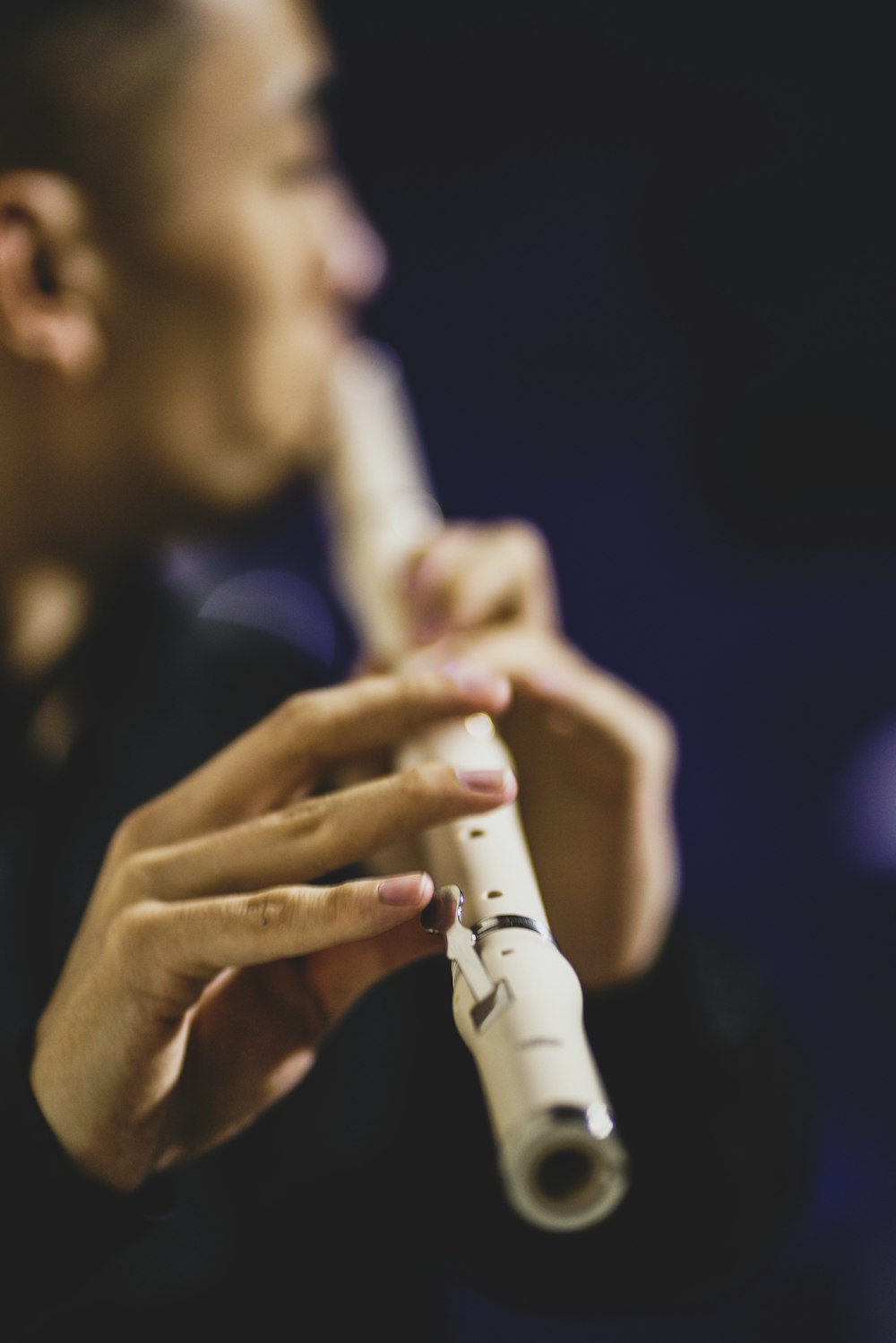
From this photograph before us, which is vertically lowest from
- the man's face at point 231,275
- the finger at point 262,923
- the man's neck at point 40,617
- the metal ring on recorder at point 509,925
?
the metal ring on recorder at point 509,925

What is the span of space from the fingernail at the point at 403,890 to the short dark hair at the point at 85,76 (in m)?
0.54

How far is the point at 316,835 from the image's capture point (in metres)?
0.35

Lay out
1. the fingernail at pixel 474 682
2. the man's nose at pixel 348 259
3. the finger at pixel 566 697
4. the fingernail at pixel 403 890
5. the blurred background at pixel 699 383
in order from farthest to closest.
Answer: the blurred background at pixel 699 383, the man's nose at pixel 348 259, the finger at pixel 566 697, the fingernail at pixel 474 682, the fingernail at pixel 403 890

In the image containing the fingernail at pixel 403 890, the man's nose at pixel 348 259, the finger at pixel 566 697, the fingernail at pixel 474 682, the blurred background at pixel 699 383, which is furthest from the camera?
the blurred background at pixel 699 383

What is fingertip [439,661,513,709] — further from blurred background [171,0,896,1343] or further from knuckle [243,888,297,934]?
blurred background [171,0,896,1343]

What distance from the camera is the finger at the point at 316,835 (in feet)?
1.13

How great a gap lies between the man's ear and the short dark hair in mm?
19

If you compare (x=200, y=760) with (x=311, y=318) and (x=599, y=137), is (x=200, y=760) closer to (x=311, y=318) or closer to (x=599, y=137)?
(x=311, y=318)

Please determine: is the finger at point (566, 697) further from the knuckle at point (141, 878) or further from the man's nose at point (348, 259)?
the man's nose at point (348, 259)

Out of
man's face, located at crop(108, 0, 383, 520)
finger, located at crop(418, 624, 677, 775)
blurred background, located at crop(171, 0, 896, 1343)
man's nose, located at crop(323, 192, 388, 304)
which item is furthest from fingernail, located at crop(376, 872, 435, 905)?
blurred background, located at crop(171, 0, 896, 1343)

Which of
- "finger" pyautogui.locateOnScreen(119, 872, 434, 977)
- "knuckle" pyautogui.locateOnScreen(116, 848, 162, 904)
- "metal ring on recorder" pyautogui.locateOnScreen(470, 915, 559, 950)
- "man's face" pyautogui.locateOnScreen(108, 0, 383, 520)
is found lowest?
"metal ring on recorder" pyautogui.locateOnScreen(470, 915, 559, 950)

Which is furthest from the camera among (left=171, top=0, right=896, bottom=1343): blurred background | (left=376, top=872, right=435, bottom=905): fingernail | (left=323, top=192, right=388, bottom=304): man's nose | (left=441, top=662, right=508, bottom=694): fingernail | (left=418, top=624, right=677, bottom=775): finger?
(left=171, top=0, right=896, bottom=1343): blurred background

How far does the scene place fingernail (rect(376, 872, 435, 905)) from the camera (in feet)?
1.04

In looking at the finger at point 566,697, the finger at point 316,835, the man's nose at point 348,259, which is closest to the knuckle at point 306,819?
the finger at point 316,835
